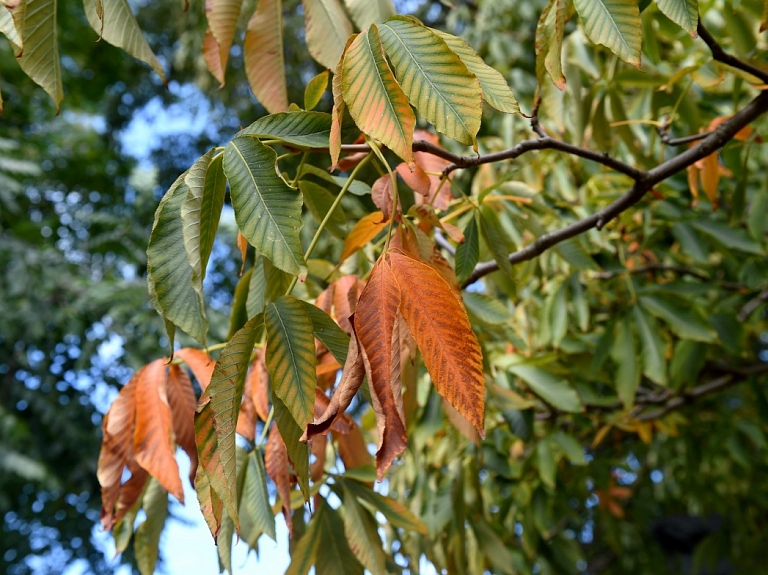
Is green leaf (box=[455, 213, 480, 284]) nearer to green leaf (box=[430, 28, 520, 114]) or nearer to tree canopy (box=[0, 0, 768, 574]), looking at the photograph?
tree canopy (box=[0, 0, 768, 574])

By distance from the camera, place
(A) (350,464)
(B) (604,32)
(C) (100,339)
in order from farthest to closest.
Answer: (C) (100,339)
(A) (350,464)
(B) (604,32)

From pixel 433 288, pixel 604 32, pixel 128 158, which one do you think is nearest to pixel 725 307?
pixel 604 32

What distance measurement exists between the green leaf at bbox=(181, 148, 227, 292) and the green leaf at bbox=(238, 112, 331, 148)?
4 cm

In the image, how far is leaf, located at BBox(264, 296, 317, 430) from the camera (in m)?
0.54

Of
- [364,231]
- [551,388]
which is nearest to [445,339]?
[364,231]

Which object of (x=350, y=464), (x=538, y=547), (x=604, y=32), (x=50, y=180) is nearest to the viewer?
(x=604, y=32)

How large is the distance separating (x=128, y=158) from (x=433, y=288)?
5.58 metres

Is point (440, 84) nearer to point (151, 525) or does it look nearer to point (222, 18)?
point (222, 18)

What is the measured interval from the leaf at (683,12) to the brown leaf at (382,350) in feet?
0.98

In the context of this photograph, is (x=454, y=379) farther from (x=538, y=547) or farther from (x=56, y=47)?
(x=538, y=547)

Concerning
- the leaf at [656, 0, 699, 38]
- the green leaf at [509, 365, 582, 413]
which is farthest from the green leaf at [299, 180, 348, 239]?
the green leaf at [509, 365, 582, 413]

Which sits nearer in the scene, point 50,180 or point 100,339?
point 100,339

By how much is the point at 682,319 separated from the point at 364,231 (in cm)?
86

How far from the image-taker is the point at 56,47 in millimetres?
714
